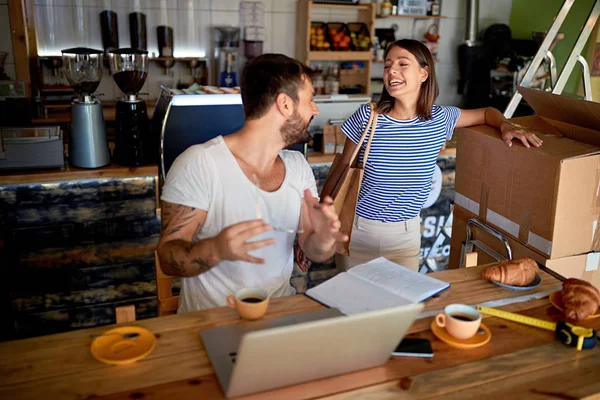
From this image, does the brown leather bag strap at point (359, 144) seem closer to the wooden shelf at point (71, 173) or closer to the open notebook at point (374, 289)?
the open notebook at point (374, 289)

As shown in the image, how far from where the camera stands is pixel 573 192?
80.5 inches

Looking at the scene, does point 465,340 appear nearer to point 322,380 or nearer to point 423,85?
point 322,380

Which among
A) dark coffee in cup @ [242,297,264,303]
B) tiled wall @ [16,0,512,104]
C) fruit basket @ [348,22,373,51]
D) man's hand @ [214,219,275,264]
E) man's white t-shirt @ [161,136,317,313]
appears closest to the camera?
man's hand @ [214,219,275,264]

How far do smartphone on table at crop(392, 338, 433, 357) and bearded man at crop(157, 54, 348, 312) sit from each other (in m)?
0.36

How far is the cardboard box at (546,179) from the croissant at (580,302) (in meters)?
0.54

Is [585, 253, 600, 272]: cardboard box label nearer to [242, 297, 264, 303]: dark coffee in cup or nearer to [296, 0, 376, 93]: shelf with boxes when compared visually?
[242, 297, 264, 303]: dark coffee in cup

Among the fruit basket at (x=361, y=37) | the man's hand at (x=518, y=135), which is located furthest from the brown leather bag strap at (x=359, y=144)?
the fruit basket at (x=361, y=37)

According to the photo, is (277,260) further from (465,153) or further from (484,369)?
(465,153)

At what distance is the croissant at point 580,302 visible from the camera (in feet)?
4.98

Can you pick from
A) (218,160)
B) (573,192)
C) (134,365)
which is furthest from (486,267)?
(134,365)

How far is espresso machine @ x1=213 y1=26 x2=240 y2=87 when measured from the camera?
5.24m

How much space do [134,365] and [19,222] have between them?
1727 mm

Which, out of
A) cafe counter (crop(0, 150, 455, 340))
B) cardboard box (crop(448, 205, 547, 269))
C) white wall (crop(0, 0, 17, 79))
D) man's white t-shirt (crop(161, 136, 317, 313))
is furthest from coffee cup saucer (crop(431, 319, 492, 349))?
white wall (crop(0, 0, 17, 79))

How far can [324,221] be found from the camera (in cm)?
163
